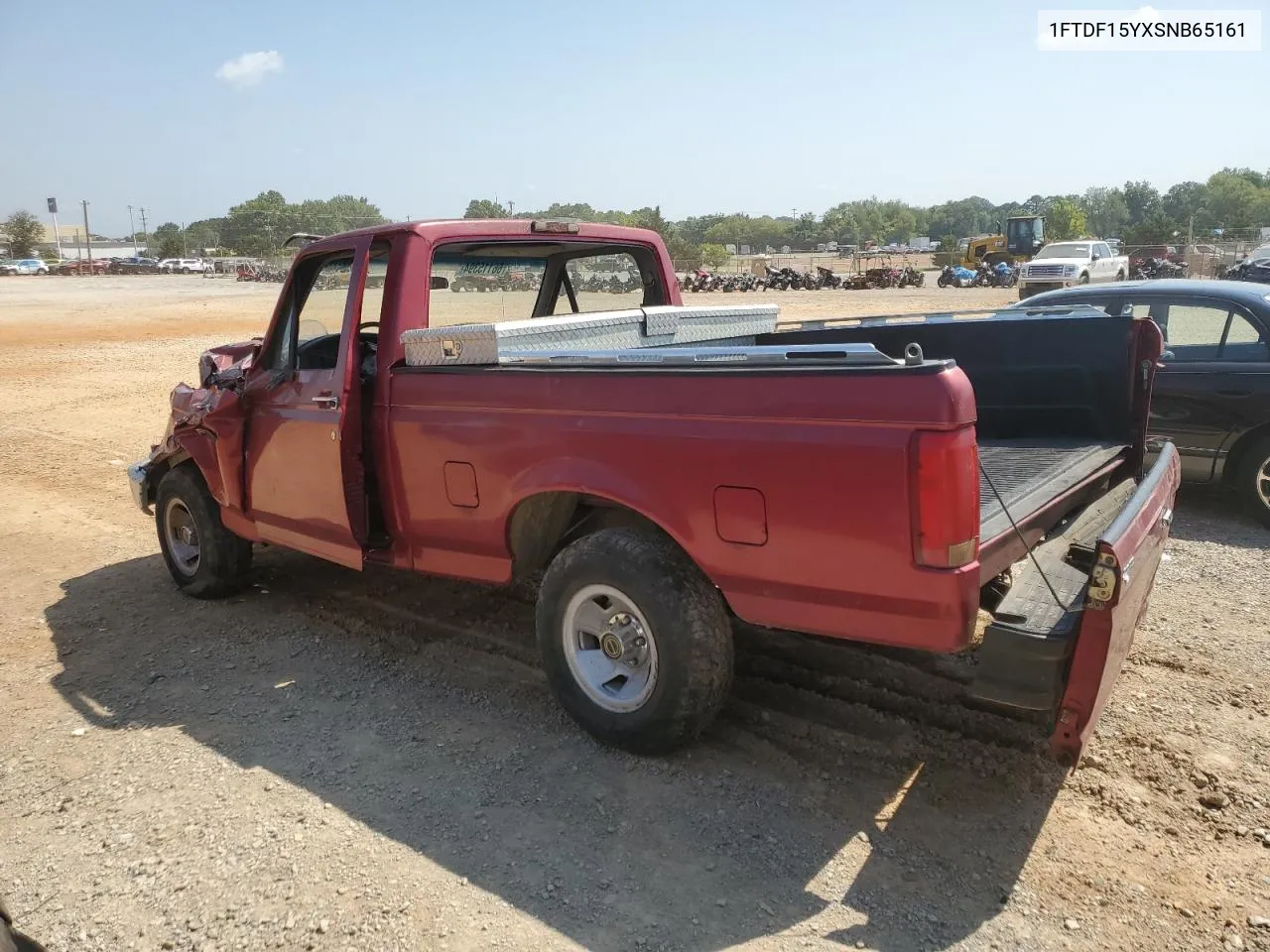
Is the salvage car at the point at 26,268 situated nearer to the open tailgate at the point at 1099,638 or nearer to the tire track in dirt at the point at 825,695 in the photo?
the tire track in dirt at the point at 825,695

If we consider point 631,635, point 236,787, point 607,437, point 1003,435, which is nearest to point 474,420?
point 607,437

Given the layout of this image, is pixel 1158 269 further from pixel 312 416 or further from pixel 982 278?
pixel 312 416

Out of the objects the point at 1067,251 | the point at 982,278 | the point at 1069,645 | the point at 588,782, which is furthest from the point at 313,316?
the point at 982,278

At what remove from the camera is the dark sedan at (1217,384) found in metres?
6.56

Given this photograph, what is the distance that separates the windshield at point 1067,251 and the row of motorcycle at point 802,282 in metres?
9.47

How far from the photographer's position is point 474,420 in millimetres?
3953

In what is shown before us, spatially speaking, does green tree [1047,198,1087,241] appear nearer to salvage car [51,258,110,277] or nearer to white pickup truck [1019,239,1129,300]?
white pickup truck [1019,239,1129,300]

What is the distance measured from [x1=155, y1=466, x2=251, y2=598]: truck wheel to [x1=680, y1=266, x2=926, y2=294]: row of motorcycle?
37.5m

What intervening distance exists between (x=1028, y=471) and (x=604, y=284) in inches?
103

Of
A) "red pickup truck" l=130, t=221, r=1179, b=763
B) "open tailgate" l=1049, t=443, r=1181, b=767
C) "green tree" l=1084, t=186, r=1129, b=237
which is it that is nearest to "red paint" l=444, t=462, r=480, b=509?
"red pickup truck" l=130, t=221, r=1179, b=763

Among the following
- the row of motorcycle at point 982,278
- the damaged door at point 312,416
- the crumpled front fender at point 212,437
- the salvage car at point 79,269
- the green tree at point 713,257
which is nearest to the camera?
the damaged door at point 312,416

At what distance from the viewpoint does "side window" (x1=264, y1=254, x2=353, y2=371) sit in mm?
4750

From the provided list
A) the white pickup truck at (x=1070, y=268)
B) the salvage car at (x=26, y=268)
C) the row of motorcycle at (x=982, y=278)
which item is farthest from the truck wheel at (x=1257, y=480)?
the salvage car at (x=26, y=268)

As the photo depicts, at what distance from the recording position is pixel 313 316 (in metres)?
4.93
